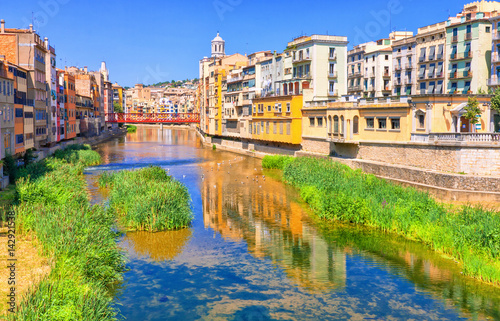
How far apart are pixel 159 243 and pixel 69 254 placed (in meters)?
6.23

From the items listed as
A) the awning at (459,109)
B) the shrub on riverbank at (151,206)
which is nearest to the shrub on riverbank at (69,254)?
the shrub on riverbank at (151,206)

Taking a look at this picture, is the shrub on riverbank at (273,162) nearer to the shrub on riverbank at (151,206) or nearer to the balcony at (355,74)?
the shrub on riverbank at (151,206)

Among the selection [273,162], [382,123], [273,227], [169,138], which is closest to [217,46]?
[169,138]

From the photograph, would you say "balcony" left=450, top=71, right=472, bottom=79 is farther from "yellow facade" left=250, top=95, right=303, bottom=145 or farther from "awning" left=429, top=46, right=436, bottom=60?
"yellow facade" left=250, top=95, right=303, bottom=145

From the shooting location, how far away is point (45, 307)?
42.3 ft

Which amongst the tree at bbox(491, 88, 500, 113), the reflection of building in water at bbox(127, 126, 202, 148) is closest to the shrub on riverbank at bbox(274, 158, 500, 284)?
the tree at bbox(491, 88, 500, 113)

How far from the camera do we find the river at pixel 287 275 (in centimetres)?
1597

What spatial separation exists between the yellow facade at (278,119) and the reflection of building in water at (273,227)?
13155mm

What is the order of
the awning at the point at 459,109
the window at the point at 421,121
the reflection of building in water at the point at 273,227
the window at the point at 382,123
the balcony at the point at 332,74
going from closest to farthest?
the reflection of building in water at the point at 273,227 → the awning at the point at 459,109 → the window at the point at 421,121 → the window at the point at 382,123 → the balcony at the point at 332,74

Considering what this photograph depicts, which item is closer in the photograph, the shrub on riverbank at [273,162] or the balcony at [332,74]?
the shrub on riverbank at [273,162]

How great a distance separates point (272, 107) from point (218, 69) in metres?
27.2

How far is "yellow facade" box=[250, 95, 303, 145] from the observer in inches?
2185

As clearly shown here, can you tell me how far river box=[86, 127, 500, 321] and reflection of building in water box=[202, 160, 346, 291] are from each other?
2.1 inches

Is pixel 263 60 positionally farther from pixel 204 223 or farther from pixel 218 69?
pixel 204 223
